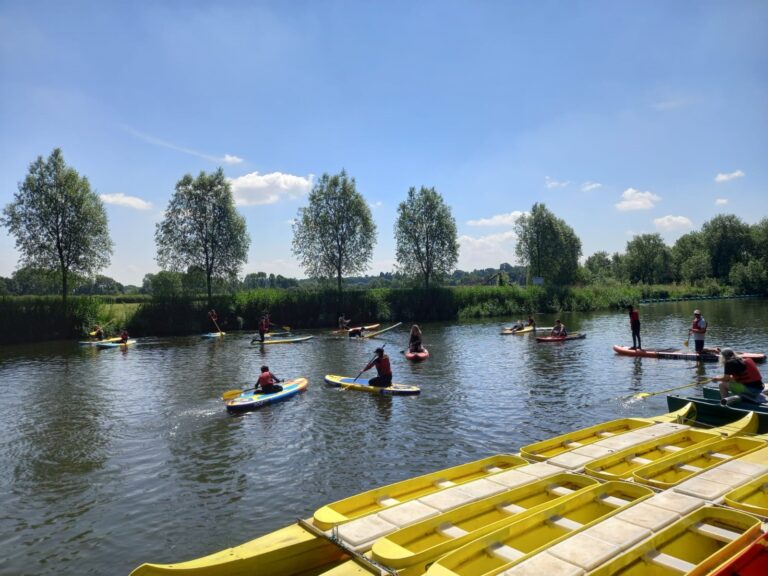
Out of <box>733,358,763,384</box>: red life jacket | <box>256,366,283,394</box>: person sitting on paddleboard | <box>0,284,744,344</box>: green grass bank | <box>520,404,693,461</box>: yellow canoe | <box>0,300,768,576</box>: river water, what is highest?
<box>0,284,744,344</box>: green grass bank

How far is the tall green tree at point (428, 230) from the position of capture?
6850 cm

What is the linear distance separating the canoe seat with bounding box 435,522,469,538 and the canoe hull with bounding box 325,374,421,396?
485 inches

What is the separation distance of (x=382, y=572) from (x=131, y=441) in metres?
11.5

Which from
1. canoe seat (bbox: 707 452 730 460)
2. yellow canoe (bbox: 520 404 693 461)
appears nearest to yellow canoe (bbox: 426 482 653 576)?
yellow canoe (bbox: 520 404 693 461)

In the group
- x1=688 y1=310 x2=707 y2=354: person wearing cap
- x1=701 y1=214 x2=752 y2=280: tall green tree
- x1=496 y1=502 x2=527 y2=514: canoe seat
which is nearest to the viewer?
x1=496 y1=502 x2=527 y2=514: canoe seat

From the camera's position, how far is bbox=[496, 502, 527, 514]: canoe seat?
302 inches

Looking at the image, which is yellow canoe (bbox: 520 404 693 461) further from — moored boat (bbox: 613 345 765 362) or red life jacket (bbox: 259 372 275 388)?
moored boat (bbox: 613 345 765 362)

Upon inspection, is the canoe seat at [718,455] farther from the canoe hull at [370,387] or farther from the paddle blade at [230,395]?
the paddle blade at [230,395]

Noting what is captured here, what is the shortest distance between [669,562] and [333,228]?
5828 cm

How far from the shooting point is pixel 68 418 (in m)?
17.6

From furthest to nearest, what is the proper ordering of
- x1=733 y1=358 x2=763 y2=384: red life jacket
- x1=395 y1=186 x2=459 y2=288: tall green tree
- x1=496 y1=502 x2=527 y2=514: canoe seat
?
x1=395 y1=186 x2=459 y2=288: tall green tree → x1=733 y1=358 x2=763 y2=384: red life jacket → x1=496 y1=502 x2=527 y2=514: canoe seat

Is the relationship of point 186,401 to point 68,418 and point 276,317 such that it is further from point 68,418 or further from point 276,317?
point 276,317

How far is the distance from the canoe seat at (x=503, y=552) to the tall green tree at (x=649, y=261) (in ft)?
368

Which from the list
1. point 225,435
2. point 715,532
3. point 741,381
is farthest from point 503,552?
point 741,381
